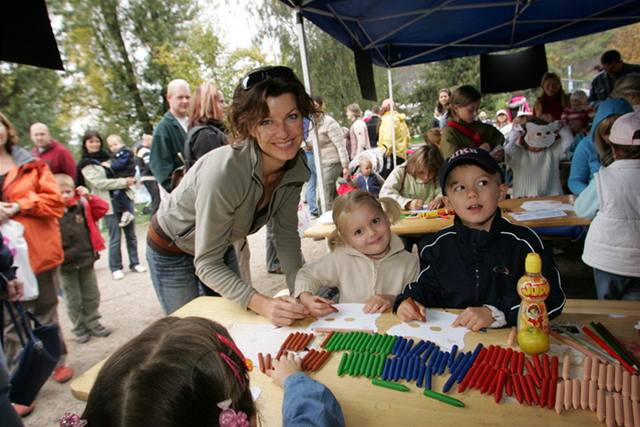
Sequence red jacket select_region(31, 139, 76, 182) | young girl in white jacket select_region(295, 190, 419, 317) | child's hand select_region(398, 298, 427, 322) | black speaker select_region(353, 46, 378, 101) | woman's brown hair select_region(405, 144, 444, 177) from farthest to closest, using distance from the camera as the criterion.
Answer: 1. black speaker select_region(353, 46, 378, 101)
2. woman's brown hair select_region(405, 144, 444, 177)
3. red jacket select_region(31, 139, 76, 182)
4. young girl in white jacket select_region(295, 190, 419, 317)
5. child's hand select_region(398, 298, 427, 322)

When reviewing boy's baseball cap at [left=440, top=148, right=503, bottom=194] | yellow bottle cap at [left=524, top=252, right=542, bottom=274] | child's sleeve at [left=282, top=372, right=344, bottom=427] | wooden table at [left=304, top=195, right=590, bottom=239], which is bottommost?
wooden table at [left=304, top=195, right=590, bottom=239]

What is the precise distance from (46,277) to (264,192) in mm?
2148

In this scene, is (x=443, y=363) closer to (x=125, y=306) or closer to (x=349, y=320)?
(x=349, y=320)

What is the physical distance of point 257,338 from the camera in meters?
1.44

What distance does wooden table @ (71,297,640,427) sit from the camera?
919 millimetres

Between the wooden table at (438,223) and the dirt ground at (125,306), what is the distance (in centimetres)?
106

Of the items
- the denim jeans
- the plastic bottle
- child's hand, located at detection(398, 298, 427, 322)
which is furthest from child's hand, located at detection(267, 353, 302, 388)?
the denim jeans

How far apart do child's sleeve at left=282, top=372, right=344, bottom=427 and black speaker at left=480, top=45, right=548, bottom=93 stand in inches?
319

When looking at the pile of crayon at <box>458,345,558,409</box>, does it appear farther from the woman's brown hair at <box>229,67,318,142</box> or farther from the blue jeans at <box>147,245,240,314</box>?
the blue jeans at <box>147,245,240,314</box>

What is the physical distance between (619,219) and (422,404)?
177 cm

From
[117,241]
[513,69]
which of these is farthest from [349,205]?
[513,69]

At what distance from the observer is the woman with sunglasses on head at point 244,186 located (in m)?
1.52

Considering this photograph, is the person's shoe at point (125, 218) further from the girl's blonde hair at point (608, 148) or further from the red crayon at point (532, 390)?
the red crayon at point (532, 390)

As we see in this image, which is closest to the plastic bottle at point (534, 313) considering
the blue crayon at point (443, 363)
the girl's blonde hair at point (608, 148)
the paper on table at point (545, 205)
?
the blue crayon at point (443, 363)
